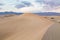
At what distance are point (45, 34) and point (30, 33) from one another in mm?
103

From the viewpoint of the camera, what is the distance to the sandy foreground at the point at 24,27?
0.87 meters

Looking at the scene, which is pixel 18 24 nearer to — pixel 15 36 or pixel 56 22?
pixel 15 36

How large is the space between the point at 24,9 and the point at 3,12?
6.6 inches

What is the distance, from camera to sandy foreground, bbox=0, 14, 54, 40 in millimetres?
874

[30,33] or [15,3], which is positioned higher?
[15,3]

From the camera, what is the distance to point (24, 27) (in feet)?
3.03

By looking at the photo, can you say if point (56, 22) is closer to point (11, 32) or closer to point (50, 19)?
point (50, 19)

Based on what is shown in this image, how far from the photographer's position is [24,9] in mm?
1020

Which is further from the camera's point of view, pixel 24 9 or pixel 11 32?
pixel 24 9

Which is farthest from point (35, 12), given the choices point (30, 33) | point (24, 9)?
point (30, 33)

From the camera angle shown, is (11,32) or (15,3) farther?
(15,3)

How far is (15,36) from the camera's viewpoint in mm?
875

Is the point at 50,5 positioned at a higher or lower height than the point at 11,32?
higher

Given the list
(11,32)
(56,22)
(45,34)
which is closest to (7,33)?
(11,32)
